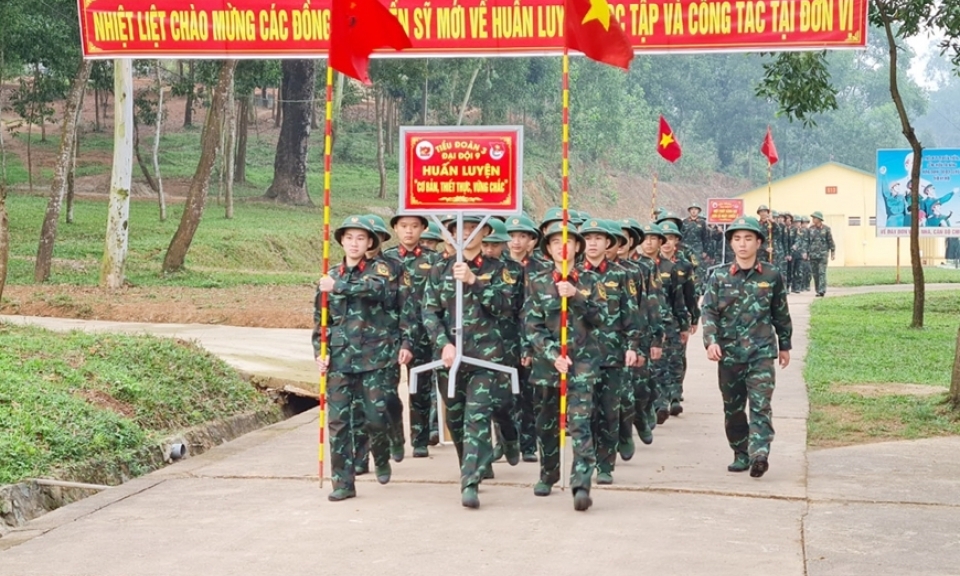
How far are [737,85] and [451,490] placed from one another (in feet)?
275

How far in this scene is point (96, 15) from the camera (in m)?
15.6

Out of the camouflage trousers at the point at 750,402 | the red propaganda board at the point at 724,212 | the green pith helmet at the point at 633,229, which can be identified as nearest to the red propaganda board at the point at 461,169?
the camouflage trousers at the point at 750,402

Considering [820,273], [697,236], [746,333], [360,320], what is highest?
[697,236]

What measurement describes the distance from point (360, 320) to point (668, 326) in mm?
4107

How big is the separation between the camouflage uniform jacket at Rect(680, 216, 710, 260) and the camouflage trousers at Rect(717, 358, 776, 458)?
16458 millimetres

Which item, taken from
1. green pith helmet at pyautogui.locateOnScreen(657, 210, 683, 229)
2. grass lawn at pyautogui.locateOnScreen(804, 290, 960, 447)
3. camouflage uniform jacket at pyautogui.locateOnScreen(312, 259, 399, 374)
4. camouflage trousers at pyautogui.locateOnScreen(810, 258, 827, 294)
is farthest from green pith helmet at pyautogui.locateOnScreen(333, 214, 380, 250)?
camouflage trousers at pyautogui.locateOnScreen(810, 258, 827, 294)

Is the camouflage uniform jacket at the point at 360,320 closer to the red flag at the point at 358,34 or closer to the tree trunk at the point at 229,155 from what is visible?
the red flag at the point at 358,34

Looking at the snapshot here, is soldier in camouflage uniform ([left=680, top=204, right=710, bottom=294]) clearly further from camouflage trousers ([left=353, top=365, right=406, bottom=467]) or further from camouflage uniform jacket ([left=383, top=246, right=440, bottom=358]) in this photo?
camouflage trousers ([left=353, top=365, right=406, bottom=467])

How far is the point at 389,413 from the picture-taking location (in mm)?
8906

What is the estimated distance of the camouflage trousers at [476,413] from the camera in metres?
8.41

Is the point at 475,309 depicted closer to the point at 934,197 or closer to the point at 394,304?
the point at 394,304

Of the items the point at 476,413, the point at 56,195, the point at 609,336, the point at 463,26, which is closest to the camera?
the point at 476,413

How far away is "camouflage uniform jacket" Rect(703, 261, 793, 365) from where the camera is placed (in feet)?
30.8

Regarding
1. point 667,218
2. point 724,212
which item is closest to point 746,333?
point 667,218
